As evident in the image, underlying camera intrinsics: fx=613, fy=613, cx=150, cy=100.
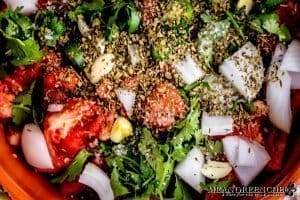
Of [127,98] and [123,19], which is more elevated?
[123,19]

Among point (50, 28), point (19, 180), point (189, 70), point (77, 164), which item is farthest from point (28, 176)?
point (189, 70)

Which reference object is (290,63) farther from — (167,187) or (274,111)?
(167,187)

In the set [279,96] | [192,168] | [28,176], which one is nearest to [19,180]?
[28,176]

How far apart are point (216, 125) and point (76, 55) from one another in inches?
14.2

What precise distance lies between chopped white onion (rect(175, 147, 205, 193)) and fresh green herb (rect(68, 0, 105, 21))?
1.30 feet

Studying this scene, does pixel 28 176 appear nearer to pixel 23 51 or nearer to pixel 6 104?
pixel 6 104

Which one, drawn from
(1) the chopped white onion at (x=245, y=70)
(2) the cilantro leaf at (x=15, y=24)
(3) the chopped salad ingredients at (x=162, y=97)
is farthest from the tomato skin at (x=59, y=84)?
(1) the chopped white onion at (x=245, y=70)

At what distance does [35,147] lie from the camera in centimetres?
141

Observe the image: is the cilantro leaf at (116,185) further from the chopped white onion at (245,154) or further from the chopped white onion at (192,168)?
the chopped white onion at (245,154)

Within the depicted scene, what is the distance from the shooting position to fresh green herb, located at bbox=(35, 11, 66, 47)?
1.43 metres

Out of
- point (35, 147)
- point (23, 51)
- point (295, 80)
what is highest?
point (23, 51)

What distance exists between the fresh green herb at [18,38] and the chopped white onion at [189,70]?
1.08ft

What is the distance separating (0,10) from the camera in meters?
1.50

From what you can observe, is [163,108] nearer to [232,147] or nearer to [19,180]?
[232,147]
